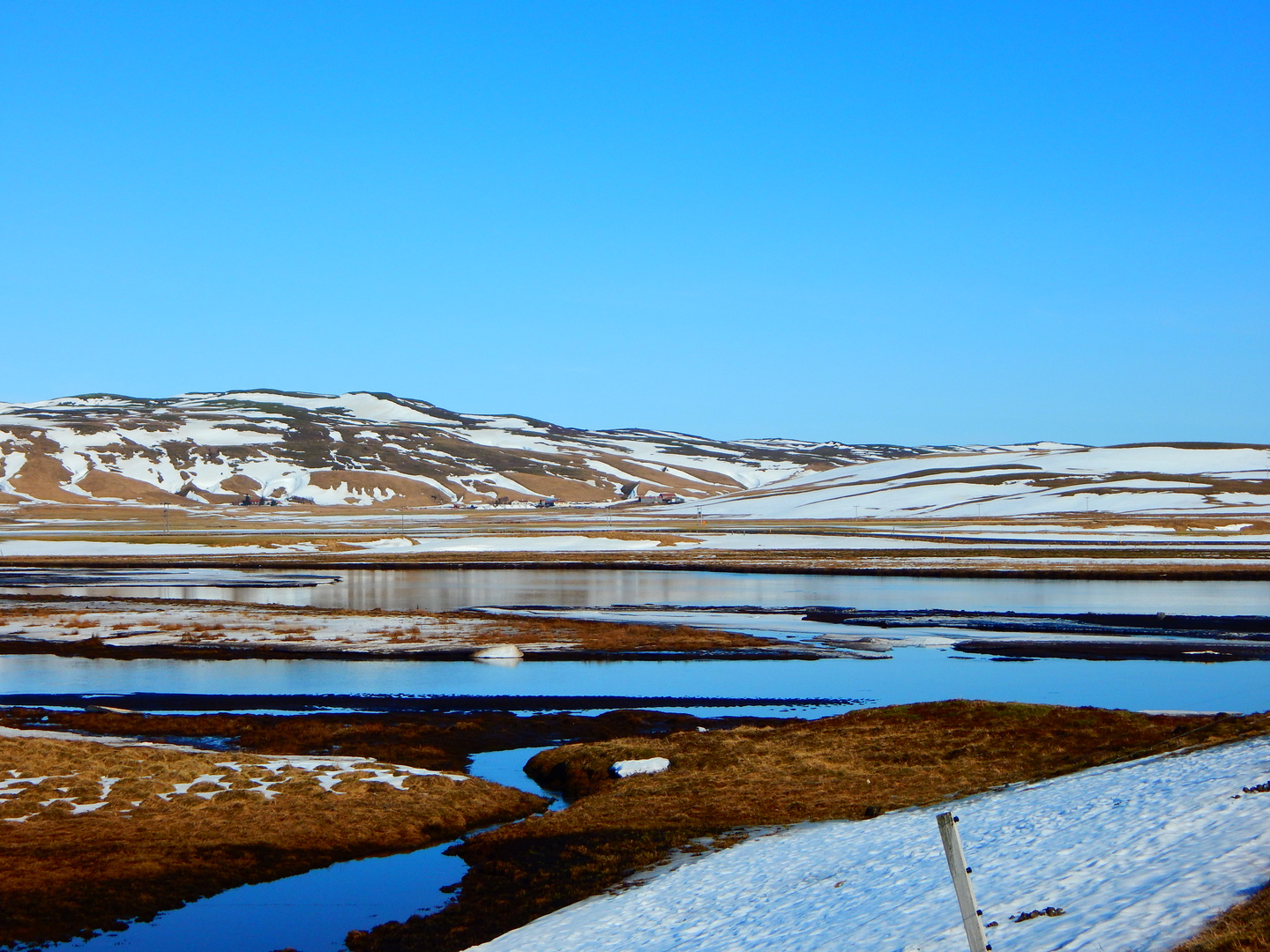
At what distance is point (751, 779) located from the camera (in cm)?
2045

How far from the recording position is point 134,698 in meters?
30.0

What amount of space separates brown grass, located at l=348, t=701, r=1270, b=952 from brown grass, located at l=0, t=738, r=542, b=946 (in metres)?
1.76

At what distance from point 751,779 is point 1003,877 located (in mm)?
8860

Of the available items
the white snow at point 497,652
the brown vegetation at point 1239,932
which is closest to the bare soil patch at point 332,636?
the white snow at point 497,652

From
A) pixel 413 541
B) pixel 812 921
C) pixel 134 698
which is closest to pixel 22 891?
pixel 812 921

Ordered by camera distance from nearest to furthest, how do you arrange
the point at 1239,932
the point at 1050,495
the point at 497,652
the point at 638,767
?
the point at 1239,932 → the point at 638,767 → the point at 497,652 → the point at 1050,495

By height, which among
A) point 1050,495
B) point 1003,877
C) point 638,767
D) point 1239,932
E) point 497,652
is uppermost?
point 1050,495

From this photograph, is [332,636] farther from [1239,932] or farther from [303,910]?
[1239,932]

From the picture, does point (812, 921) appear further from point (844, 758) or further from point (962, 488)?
point (962, 488)

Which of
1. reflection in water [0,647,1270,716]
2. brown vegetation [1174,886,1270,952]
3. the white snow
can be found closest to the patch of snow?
reflection in water [0,647,1270,716]

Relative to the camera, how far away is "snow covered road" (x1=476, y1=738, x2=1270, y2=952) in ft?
31.8

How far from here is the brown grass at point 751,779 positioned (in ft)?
48.9

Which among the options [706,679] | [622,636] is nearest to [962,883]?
[706,679]

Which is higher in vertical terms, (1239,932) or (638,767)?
(1239,932)
